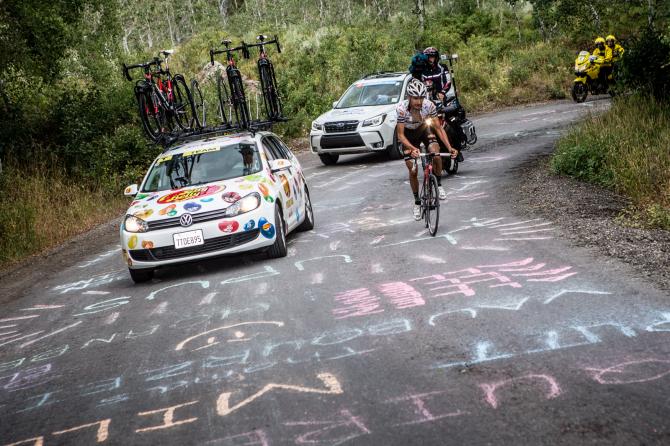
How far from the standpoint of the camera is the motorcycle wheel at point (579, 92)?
26562mm

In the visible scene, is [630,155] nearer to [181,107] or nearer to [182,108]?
[181,107]

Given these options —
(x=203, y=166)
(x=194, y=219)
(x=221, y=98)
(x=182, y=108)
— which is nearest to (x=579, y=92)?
(x=221, y=98)

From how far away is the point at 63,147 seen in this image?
73.4 feet

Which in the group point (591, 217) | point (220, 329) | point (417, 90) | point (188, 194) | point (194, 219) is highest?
point (417, 90)

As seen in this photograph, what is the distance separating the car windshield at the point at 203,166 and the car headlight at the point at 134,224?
0.83 m

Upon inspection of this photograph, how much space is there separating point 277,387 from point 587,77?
23.6 meters

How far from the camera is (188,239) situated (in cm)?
962

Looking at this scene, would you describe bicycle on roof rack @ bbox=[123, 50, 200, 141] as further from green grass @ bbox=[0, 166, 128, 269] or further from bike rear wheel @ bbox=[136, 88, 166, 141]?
green grass @ bbox=[0, 166, 128, 269]

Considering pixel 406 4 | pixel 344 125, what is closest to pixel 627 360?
pixel 344 125

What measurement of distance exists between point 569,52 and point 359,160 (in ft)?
52.6

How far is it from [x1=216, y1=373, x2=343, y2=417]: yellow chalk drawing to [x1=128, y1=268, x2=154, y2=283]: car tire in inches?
195

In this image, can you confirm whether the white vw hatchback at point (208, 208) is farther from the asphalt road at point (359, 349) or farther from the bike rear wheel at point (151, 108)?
the bike rear wheel at point (151, 108)

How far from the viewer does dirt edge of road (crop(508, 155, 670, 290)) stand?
7.80 m

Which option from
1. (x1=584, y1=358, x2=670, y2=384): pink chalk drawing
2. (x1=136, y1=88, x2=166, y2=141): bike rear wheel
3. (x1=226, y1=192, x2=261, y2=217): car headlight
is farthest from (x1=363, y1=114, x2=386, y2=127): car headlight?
(x1=584, y1=358, x2=670, y2=384): pink chalk drawing
